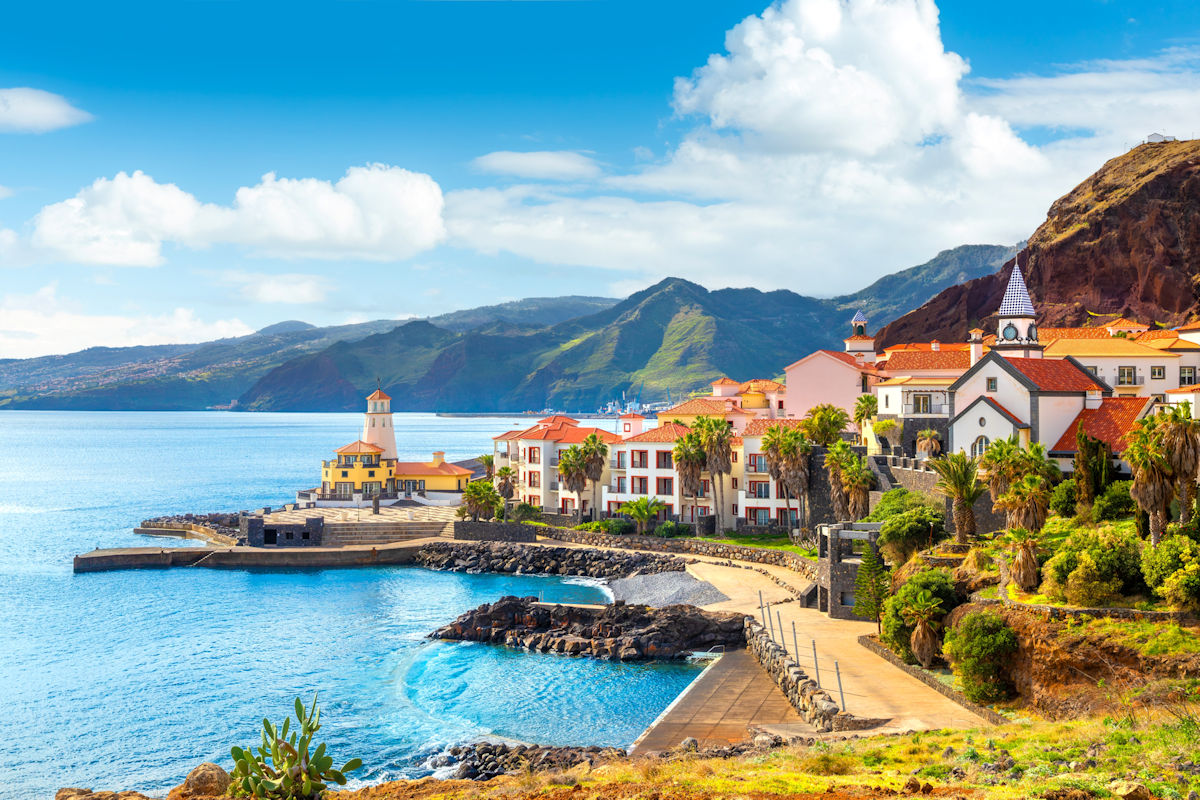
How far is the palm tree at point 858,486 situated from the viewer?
54.9 m

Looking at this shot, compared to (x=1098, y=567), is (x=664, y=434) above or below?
above

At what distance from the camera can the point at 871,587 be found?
42156 millimetres

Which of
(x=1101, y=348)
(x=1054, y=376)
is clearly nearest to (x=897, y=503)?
(x=1054, y=376)

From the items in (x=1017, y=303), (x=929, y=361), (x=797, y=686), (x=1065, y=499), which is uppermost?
(x=1017, y=303)

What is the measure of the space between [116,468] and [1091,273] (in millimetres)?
155059

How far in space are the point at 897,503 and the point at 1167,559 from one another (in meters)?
21.6

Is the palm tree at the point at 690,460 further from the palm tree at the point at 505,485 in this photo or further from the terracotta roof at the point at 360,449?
the terracotta roof at the point at 360,449

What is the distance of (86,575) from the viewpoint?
70188mm

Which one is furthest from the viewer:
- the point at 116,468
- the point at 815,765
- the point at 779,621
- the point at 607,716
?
the point at 116,468

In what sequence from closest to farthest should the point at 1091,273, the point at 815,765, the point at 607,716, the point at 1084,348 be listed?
the point at 815,765 → the point at 607,716 → the point at 1084,348 → the point at 1091,273

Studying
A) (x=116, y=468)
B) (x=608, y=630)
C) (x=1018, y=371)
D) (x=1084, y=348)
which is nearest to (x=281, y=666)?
(x=608, y=630)

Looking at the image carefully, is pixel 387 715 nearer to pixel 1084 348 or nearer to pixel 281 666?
pixel 281 666

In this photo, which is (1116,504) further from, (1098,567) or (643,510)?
(643,510)

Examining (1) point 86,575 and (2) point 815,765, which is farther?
(1) point 86,575
